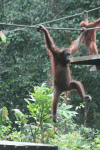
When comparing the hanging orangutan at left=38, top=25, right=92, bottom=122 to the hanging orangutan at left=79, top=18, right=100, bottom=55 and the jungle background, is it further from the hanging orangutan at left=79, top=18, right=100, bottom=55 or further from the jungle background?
the jungle background

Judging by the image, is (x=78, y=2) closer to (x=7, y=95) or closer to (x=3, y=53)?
(x=3, y=53)

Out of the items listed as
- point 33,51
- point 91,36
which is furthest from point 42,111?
point 33,51

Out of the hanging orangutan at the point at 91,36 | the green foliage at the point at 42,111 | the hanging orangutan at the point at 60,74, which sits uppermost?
the hanging orangutan at the point at 91,36

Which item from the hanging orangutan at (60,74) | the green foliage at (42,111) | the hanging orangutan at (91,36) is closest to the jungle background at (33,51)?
the hanging orangutan at (91,36)

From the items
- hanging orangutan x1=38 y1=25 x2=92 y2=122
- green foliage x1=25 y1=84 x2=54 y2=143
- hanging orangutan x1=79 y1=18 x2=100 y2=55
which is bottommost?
green foliage x1=25 y1=84 x2=54 y2=143

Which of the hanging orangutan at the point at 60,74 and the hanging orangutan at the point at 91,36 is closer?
the hanging orangutan at the point at 60,74

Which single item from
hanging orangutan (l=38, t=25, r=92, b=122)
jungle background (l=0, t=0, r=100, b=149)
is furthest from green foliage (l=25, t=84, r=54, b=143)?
jungle background (l=0, t=0, r=100, b=149)

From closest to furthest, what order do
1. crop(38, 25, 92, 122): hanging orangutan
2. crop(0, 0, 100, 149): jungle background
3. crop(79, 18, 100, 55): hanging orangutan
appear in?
1. crop(38, 25, 92, 122): hanging orangutan
2. crop(79, 18, 100, 55): hanging orangutan
3. crop(0, 0, 100, 149): jungle background

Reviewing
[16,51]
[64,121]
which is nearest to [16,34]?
[16,51]

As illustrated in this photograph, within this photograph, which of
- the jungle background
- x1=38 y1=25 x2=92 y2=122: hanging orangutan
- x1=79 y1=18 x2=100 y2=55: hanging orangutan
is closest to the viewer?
x1=38 y1=25 x2=92 y2=122: hanging orangutan

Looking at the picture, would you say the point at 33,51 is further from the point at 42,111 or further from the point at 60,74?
the point at 60,74

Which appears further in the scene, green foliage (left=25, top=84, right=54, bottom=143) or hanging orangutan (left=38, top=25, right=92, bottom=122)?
green foliage (left=25, top=84, right=54, bottom=143)

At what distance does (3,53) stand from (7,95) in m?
1.79

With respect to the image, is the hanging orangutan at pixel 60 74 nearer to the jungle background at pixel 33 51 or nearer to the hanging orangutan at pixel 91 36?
the hanging orangutan at pixel 91 36
